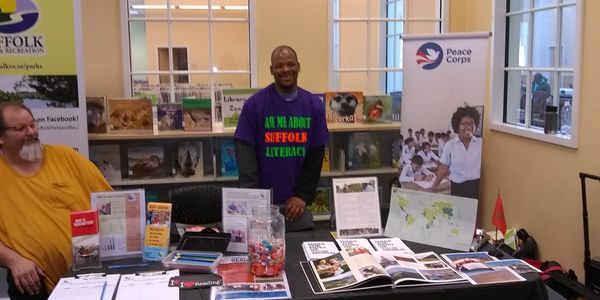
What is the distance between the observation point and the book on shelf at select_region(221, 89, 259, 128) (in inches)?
172

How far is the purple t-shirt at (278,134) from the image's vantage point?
2.94 metres

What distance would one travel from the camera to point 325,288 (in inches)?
76.0

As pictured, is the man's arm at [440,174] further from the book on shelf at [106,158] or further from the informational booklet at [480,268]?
the book on shelf at [106,158]

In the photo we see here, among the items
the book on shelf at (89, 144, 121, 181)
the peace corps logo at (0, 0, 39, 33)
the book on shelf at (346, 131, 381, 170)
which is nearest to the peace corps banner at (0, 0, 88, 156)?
the peace corps logo at (0, 0, 39, 33)

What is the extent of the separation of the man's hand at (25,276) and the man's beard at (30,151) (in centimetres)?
46

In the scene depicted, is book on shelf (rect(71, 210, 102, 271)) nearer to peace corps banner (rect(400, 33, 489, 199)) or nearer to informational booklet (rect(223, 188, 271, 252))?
informational booklet (rect(223, 188, 271, 252))

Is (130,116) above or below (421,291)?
above

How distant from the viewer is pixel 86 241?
6.94 ft

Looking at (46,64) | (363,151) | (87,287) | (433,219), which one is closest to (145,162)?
(46,64)

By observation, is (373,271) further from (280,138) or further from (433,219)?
(280,138)

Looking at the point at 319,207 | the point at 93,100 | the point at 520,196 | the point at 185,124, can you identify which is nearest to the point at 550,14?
the point at 520,196

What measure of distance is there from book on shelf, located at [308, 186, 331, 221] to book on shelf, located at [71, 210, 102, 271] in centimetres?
265

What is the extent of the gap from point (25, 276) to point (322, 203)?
2706mm

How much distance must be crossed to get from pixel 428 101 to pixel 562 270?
4.65 feet
